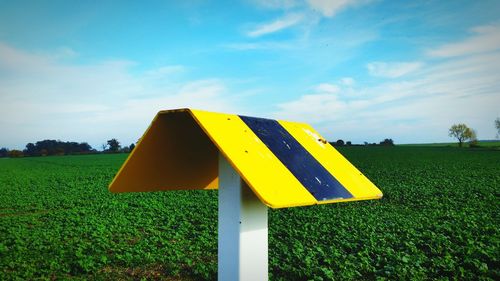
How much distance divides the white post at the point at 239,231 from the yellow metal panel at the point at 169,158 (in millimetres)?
425

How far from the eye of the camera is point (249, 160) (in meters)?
2.16

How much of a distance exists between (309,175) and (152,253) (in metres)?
5.56

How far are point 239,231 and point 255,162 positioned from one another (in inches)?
23.3

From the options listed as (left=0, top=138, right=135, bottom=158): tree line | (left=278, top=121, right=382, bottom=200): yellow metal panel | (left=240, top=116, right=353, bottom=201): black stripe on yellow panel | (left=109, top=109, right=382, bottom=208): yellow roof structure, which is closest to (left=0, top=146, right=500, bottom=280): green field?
(left=109, top=109, right=382, bottom=208): yellow roof structure

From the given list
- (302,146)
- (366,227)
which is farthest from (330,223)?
(302,146)

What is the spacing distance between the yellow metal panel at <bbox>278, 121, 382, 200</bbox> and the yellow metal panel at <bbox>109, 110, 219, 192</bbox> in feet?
2.54

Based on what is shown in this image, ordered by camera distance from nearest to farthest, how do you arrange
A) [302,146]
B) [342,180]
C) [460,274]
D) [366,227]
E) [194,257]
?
[342,180] → [302,146] → [460,274] → [194,257] → [366,227]

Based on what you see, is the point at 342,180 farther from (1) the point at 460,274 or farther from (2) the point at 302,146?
(1) the point at 460,274

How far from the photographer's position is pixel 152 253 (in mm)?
7078

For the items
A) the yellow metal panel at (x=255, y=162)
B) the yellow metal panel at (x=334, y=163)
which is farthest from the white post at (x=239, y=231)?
the yellow metal panel at (x=334, y=163)

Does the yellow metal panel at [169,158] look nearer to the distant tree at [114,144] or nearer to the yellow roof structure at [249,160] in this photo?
the yellow roof structure at [249,160]

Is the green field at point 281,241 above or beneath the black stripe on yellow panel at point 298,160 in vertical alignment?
beneath

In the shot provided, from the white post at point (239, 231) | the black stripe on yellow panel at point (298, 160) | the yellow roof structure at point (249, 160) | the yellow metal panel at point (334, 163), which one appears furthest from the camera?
the yellow metal panel at point (334, 163)

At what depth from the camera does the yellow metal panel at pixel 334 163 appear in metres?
2.64
